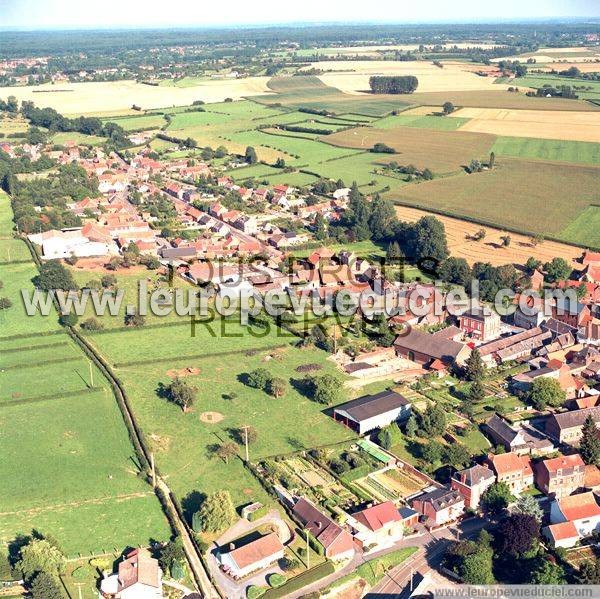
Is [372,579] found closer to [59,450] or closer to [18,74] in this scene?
[59,450]

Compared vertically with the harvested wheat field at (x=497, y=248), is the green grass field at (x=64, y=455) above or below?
below

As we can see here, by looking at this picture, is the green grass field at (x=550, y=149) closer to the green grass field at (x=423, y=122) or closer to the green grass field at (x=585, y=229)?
the green grass field at (x=423, y=122)

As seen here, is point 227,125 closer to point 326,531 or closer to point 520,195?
point 520,195

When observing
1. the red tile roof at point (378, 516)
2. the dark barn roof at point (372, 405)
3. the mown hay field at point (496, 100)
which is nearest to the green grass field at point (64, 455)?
the red tile roof at point (378, 516)

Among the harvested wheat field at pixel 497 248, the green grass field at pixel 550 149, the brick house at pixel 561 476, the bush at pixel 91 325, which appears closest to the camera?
the brick house at pixel 561 476

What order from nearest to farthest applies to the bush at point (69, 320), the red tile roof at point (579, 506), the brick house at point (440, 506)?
the red tile roof at point (579, 506)
the brick house at point (440, 506)
the bush at point (69, 320)

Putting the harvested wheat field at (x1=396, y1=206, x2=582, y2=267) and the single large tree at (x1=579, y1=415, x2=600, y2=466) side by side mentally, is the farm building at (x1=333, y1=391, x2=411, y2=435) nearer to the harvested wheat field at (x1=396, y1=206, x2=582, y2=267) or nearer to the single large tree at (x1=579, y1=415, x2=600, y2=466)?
the single large tree at (x1=579, y1=415, x2=600, y2=466)

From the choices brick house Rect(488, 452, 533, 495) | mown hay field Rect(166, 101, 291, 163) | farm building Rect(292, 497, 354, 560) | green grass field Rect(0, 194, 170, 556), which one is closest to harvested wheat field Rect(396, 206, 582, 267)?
brick house Rect(488, 452, 533, 495)

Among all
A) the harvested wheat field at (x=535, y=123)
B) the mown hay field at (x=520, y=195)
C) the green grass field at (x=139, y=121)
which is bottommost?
the mown hay field at (x=520, y=195)
